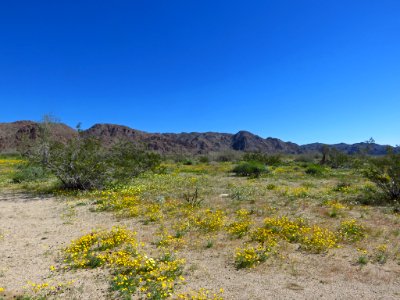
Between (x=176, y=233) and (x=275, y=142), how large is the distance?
457 feet

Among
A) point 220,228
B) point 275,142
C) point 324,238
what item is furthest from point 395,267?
point 275,142

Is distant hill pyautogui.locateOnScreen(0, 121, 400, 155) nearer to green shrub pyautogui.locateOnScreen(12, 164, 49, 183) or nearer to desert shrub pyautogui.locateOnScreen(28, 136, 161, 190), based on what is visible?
green shrub pyautogui.locateOnScreen(12, 164, 49, 183)

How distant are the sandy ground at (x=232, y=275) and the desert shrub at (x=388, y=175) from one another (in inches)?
308

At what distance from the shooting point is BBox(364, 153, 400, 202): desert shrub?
13.2 m

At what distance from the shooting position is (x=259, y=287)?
559cm

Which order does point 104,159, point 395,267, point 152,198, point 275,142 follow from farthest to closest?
point 275,142 < point 104,159 < point 152,198 < point 395,267

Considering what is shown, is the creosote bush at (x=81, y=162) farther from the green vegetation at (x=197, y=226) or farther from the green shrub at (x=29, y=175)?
the green shrub at (x=29, y=175)

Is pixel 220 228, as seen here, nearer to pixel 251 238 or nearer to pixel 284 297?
pixel 251 238

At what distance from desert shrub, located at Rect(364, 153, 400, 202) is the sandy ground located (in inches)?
308

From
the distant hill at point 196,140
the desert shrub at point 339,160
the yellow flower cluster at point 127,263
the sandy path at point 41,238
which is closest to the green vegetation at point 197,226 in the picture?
the yellow flower cluster at point 127,263

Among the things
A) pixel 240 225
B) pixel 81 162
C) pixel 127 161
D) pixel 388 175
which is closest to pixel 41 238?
pixel 240 225

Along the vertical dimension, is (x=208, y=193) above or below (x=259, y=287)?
above

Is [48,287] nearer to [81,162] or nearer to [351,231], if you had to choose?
[351,231]

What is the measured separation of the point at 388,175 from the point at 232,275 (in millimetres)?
10598
